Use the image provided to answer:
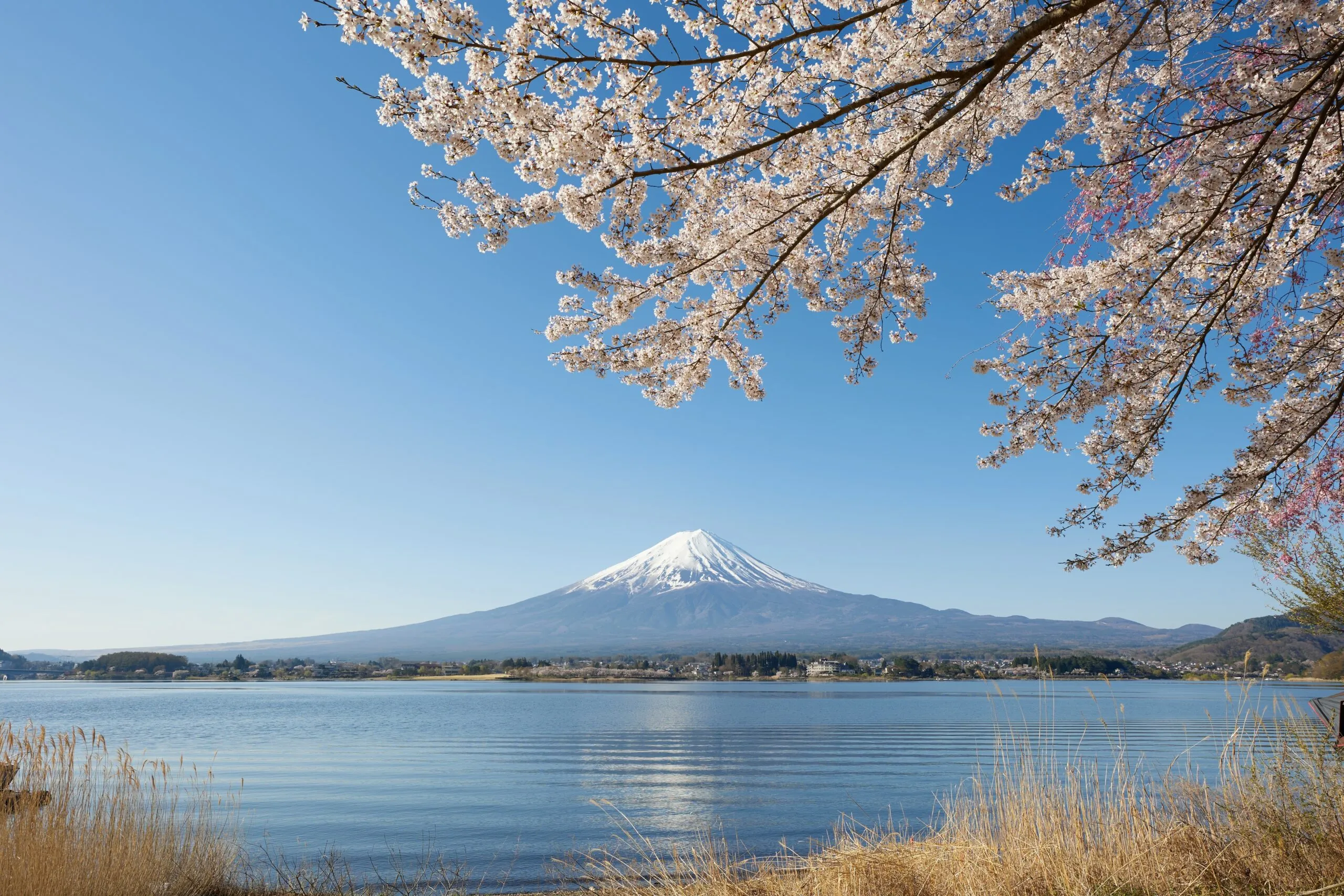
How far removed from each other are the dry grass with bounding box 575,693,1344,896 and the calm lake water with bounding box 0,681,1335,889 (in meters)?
0.46

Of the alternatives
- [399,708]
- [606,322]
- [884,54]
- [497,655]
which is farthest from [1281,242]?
[497,655]

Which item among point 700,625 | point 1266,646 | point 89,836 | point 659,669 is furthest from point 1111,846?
point 700,625

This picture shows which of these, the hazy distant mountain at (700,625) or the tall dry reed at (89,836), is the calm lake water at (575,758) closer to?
the tall dry reed at (89,836)

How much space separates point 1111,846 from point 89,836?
21.9 feet

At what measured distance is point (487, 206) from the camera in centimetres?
393

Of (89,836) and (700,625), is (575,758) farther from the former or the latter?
(700,625)

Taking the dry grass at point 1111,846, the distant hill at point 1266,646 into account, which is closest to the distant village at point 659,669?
the distant hill at point 1266,646

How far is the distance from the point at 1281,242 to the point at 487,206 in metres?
4.37

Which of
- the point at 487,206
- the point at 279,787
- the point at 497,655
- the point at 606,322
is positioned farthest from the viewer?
the point at 497,655

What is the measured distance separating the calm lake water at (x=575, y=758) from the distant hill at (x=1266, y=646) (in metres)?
0.80

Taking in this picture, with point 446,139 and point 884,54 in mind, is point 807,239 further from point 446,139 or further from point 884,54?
point 446,139

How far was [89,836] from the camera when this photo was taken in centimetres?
521

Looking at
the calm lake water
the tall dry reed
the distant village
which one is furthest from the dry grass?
the distant village

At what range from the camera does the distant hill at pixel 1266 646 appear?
8.54m
